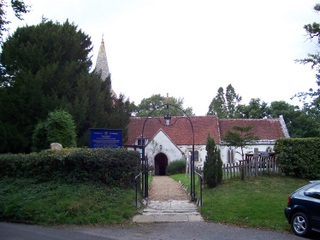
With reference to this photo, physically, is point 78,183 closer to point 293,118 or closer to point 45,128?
point 45,128

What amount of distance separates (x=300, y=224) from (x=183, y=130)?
1266 inches

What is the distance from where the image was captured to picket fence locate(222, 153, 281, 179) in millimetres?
16453

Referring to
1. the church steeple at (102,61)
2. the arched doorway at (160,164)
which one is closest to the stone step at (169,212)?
the arched doorway at (160,164)

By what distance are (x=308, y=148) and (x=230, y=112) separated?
163 ft

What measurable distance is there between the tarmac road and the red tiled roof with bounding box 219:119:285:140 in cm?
3024

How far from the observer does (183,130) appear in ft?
135

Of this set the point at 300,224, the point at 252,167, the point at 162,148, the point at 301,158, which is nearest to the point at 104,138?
the point at 252,167

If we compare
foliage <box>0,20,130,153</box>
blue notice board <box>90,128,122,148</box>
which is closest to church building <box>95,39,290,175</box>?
foliage <box>0,20,130,153</box>

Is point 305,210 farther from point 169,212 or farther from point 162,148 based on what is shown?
point 162,148

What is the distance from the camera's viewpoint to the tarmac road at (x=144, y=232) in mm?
8398

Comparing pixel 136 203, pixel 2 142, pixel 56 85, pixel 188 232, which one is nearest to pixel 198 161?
pixel 56 85

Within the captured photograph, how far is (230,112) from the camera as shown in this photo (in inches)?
2628

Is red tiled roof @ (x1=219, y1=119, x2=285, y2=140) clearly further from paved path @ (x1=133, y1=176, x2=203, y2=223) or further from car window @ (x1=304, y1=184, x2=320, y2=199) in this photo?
car window @ (x1=304, y1=184, x2=320, y2=199)

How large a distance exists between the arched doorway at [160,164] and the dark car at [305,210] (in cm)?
2895
